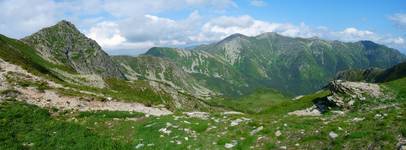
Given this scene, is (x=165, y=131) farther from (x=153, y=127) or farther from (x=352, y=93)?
(x=352, y=93)

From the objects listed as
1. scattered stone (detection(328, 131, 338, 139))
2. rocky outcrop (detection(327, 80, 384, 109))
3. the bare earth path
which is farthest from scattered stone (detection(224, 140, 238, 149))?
rocky outcrop (detection(327, 80, 384, 109))

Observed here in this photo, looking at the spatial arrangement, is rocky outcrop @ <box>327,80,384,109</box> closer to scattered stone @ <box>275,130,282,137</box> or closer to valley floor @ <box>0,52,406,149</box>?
valley floor @ <box>0,52,406,149</box>

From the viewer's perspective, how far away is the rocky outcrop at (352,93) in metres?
49.0

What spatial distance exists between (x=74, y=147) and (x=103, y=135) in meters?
3.30

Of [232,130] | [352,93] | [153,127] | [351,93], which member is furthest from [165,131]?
[351,93]

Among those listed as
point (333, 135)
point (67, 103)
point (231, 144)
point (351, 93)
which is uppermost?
point (67, 103)

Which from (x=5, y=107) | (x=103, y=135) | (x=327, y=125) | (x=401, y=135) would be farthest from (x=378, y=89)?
(x=5, y=107)

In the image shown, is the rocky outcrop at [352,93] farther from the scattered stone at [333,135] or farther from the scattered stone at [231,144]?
the scattered stone at [231,144]

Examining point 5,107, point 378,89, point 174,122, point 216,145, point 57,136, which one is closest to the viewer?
point 216,145

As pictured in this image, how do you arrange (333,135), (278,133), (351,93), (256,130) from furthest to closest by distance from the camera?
(351,93) < (256,130) < (278,133) < (333,135)

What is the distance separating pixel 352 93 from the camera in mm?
51562

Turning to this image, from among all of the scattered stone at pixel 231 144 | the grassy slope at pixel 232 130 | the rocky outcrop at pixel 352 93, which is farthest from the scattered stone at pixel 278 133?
the rocky outcrop at pixel 352 93

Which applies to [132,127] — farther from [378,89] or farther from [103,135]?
[378,89]

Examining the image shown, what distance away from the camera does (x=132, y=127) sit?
30781mm
